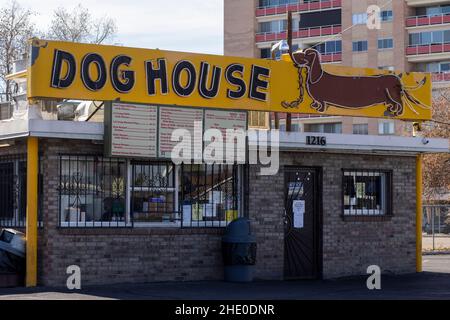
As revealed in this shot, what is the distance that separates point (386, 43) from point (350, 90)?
60379 millimetres

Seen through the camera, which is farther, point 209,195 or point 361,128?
point 361,128

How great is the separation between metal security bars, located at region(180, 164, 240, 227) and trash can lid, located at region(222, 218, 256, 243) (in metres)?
0.61

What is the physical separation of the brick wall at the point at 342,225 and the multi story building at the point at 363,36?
2171 inches

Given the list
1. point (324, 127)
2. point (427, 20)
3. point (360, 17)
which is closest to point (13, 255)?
point (427, 20)

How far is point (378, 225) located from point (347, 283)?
2.33 metres

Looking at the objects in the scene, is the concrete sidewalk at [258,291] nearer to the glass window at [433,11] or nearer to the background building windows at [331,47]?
the glass window at [433,11]

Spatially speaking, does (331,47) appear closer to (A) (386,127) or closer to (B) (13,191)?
(A) (386,127)

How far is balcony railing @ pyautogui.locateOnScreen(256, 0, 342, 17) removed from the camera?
3223 inches

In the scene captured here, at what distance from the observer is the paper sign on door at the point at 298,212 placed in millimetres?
20297

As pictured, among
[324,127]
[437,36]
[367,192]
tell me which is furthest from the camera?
[324,127]

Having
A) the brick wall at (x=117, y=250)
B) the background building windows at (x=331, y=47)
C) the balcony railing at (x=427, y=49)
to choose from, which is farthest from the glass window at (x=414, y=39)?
the brick wall at (x=117, y=250)

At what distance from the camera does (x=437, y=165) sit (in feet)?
149

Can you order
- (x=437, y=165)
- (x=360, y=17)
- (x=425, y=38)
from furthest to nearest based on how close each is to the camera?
(x=360, y=17), (x=425, y=38), (x=437, y=165)

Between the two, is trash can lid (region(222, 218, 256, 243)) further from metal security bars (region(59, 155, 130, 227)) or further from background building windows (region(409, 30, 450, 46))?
background building windows (region(409, 30, 450, 46))
